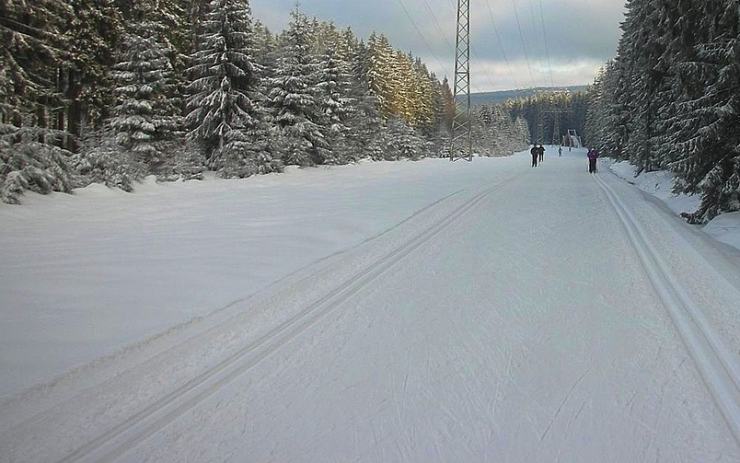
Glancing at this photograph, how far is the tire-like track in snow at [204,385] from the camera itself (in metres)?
2.75

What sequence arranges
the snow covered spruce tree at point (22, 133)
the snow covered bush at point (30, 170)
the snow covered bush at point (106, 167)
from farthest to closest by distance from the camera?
the snow covered bush at point (106, 167), the snow covered spruce tree at point (22, 133), the snow covered bush at point (30, 170)

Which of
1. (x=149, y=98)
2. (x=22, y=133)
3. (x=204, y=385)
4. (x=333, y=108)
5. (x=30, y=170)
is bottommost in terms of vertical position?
(x=204, y=385)

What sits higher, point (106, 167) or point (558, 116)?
point (558, 116)

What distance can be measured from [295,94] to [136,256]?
21188mm

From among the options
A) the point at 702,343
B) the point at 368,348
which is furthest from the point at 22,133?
the point at 702,343

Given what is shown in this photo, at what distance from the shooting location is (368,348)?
13.4ft

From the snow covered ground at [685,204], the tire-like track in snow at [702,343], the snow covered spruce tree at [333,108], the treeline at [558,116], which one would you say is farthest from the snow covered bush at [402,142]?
the treeline at [558,116]

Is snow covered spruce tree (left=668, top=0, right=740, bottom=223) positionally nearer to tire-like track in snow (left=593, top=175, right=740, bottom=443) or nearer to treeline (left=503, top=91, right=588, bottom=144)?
tire-like track in snow (left=593, top=175, right=740, bottom=443)

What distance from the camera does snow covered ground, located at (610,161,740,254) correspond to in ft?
31.0

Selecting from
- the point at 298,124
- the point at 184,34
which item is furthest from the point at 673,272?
the point at 184,34

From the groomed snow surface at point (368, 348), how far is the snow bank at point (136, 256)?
40 millimetres

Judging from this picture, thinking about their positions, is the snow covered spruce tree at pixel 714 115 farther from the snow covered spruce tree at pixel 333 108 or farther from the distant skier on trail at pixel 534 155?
the distant skier on trail at pixel 534 155

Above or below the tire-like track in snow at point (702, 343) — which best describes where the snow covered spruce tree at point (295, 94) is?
above

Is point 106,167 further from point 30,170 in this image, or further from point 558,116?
point 558,116
